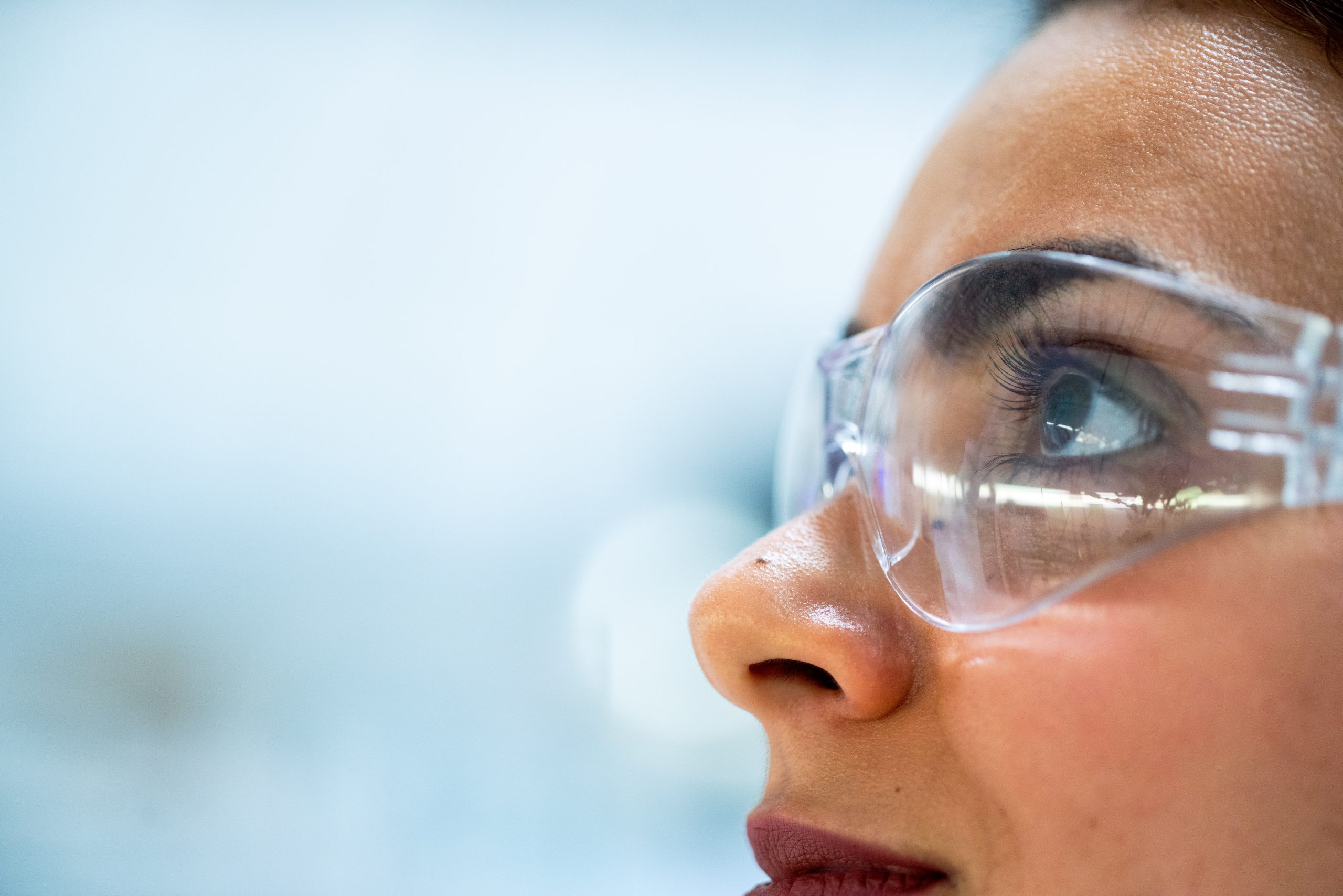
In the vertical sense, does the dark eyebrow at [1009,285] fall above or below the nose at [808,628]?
above

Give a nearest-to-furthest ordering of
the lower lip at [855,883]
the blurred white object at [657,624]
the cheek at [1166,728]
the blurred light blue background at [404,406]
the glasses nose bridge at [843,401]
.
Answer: the cheek at [1166,728] → the lower lip at [855,883] → the glasses nose bridge at [843,401] → the blurred light blue background at [404,406] → the blurred white object at [657,624]

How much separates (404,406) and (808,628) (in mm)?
1064

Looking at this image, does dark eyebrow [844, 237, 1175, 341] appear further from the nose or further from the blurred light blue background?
the blurred light blue background

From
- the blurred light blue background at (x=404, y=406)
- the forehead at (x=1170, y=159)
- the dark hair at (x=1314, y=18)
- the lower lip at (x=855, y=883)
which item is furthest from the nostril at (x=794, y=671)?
the blurred light blue background at (x=404, y=406)

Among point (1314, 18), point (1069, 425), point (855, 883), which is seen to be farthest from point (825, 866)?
point (1314, 18)

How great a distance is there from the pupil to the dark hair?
0.77ft

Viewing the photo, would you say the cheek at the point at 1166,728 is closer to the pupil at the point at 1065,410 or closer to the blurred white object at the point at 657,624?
the pupil at the point at 1065,410

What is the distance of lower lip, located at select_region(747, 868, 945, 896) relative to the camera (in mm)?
493

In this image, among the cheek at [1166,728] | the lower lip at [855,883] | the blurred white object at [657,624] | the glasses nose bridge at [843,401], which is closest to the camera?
the cheek at [1166,728]

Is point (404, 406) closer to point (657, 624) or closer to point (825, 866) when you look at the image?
point (657, 624)

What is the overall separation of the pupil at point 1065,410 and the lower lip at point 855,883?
0.81 feet

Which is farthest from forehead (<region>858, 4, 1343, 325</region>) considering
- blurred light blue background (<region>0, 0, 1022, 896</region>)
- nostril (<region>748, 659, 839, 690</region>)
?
blurred light blue background (<region>0, 0, 1022, 896</region>)

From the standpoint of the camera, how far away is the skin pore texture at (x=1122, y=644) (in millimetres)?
397

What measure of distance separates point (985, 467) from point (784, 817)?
0.25 m
